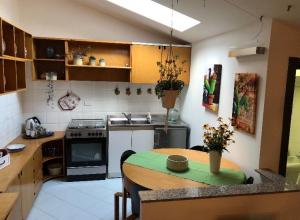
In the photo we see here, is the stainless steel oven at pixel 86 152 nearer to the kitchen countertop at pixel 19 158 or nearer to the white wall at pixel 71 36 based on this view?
the kitchen countertop at pixel 19 158

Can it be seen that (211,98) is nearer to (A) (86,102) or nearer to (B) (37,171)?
(A) (86,102)

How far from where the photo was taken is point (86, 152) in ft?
13.6

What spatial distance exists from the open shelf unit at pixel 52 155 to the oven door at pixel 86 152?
0.25 metres

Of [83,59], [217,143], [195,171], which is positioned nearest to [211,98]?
[217,143]

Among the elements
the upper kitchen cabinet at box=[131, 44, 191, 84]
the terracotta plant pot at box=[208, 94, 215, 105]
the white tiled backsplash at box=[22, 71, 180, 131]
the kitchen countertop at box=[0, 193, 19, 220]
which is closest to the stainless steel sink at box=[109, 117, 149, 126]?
the white tiled backsplash at box=[22, 71, 180, 131]

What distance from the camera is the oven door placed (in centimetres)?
407

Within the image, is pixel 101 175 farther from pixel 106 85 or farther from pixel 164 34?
pixel 164 34

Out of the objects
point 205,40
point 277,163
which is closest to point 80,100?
point 205,40

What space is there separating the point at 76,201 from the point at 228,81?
2.59 meters

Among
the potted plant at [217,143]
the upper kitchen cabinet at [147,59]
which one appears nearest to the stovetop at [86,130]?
the upper kitchen cabinet at [147,59]

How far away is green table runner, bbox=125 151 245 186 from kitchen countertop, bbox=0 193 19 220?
3.81ft

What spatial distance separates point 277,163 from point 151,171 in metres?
1.25

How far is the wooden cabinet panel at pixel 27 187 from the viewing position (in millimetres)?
2867

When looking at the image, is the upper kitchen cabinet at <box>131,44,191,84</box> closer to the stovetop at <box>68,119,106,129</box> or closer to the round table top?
the stovetop at <box>68,119,106,129</box>
